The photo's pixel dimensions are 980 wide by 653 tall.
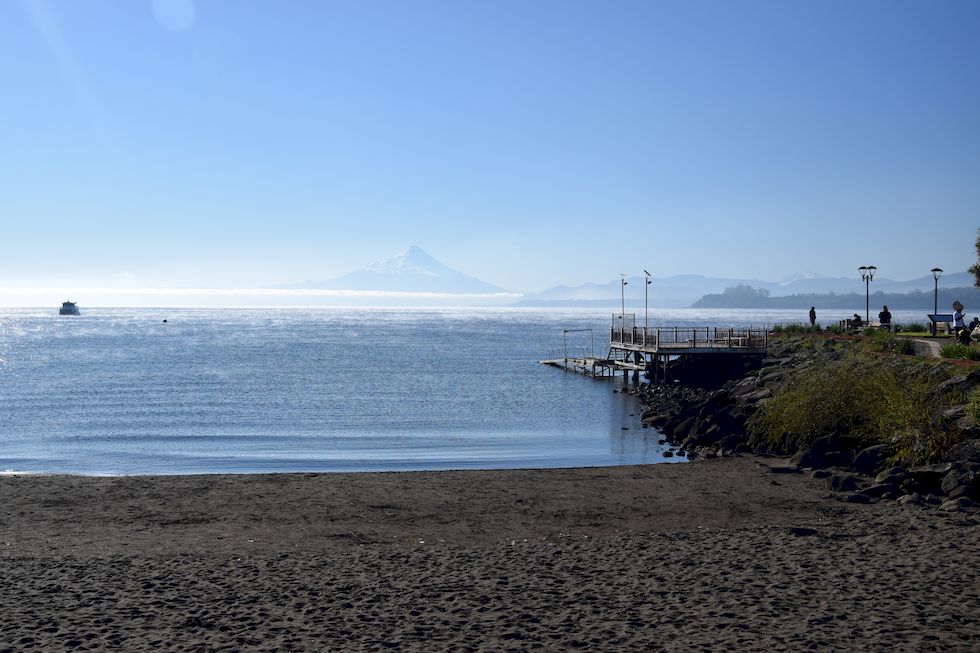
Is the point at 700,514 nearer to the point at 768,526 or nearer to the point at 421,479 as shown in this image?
the point at 768,526

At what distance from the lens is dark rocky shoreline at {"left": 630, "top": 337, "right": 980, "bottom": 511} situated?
16.5 meters

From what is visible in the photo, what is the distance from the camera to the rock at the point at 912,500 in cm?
1584

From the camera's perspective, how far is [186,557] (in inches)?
501

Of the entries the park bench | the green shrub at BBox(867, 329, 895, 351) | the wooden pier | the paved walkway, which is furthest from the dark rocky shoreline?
the park bench

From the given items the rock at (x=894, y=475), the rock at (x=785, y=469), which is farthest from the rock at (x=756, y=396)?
the rock at (x=894, y=475)

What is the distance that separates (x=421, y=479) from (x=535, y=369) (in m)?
44.7

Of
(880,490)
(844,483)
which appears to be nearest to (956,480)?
(880,490)

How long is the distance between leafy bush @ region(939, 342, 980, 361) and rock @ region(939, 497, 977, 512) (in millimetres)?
14439

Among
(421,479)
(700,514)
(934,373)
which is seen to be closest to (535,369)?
(934,373)

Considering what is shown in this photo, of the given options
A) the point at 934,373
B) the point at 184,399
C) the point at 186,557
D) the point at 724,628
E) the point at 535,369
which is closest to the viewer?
the point at 724,628

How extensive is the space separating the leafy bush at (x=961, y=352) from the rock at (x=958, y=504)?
1444cm

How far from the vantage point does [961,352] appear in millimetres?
28906

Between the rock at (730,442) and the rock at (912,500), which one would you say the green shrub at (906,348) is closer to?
the rock at (730,442)

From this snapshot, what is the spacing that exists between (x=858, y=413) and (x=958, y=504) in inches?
292
